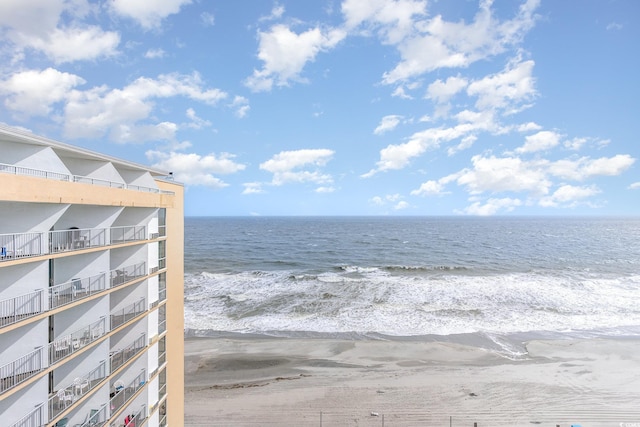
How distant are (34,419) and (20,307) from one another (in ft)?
8.06

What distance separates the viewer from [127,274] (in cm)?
1143

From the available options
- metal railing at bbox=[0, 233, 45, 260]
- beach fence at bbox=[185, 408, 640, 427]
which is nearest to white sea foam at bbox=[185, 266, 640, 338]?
beach fence at bbox=[185, 408, 640, 427]

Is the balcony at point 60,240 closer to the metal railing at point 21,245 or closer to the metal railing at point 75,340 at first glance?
the metal railing at point 21,245

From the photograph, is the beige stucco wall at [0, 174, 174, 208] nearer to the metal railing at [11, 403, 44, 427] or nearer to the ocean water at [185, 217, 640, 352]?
the metal railing at [11, 403, 44, 427]

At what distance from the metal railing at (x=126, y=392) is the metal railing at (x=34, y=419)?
255 cm

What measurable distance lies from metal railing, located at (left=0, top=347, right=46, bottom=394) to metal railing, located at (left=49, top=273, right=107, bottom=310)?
111 cm

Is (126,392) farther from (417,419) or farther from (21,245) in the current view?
(417,419)

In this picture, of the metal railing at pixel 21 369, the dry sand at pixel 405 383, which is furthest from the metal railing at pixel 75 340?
the dry sand at pixel 405 383

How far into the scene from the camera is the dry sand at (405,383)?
1678 cm

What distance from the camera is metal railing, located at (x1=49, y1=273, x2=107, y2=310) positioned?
337 inches

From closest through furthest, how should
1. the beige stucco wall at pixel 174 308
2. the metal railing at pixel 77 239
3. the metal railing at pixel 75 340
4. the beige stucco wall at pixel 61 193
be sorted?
the beige stucco wall at pixel 61 193
the metal railing at pixel 75 340
the metal railing at pixel 77 239
the beige stucco wall at pixel 174 308

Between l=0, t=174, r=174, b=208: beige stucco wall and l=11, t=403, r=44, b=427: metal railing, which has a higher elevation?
l=0, t=174, r=174, b=208: beige stucco wall

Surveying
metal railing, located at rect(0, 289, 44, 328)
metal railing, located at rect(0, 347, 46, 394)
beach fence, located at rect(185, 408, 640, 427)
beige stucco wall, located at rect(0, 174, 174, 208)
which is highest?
beige stucco wall, located at rect(0, 174, 174, 208)

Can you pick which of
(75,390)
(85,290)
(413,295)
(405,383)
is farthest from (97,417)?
(413,295)
